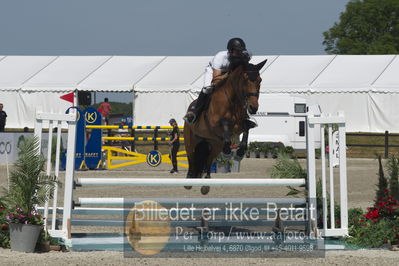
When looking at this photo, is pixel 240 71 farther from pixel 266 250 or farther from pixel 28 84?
pixel 28 84

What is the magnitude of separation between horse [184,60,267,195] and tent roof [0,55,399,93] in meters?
17.5

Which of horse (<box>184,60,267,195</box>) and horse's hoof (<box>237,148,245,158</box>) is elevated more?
horse (<box>184,60,267,195</box>)

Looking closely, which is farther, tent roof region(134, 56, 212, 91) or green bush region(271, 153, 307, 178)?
tent roof region(134, 56, 212, 91)

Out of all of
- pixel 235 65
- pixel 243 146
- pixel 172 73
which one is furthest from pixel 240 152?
pixel 172 73

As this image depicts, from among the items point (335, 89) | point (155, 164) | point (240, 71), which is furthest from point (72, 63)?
point (240, 71)

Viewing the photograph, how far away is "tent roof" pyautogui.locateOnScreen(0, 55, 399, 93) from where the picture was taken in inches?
1058

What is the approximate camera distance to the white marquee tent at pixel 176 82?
88.3ft

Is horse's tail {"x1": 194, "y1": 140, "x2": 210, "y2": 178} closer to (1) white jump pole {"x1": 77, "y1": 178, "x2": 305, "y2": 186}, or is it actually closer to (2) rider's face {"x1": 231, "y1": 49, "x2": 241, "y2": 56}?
(2) rider's face {"x1": 231, "y1": 49, "x2": 241, "y2": 56}

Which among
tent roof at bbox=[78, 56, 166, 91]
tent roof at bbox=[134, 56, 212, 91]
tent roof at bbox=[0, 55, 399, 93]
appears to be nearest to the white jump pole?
tent roof at bbox=[0, 55, 399, 93]

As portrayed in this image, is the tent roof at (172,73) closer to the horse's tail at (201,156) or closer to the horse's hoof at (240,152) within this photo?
the horse's tail at (201,156)

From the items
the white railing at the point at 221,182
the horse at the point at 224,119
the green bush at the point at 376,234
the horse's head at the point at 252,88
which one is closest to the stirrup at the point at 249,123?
the horse at the point at 224,119

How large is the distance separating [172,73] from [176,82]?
2.46 ft

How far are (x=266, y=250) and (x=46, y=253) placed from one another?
1.89 metres

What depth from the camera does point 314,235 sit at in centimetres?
725
